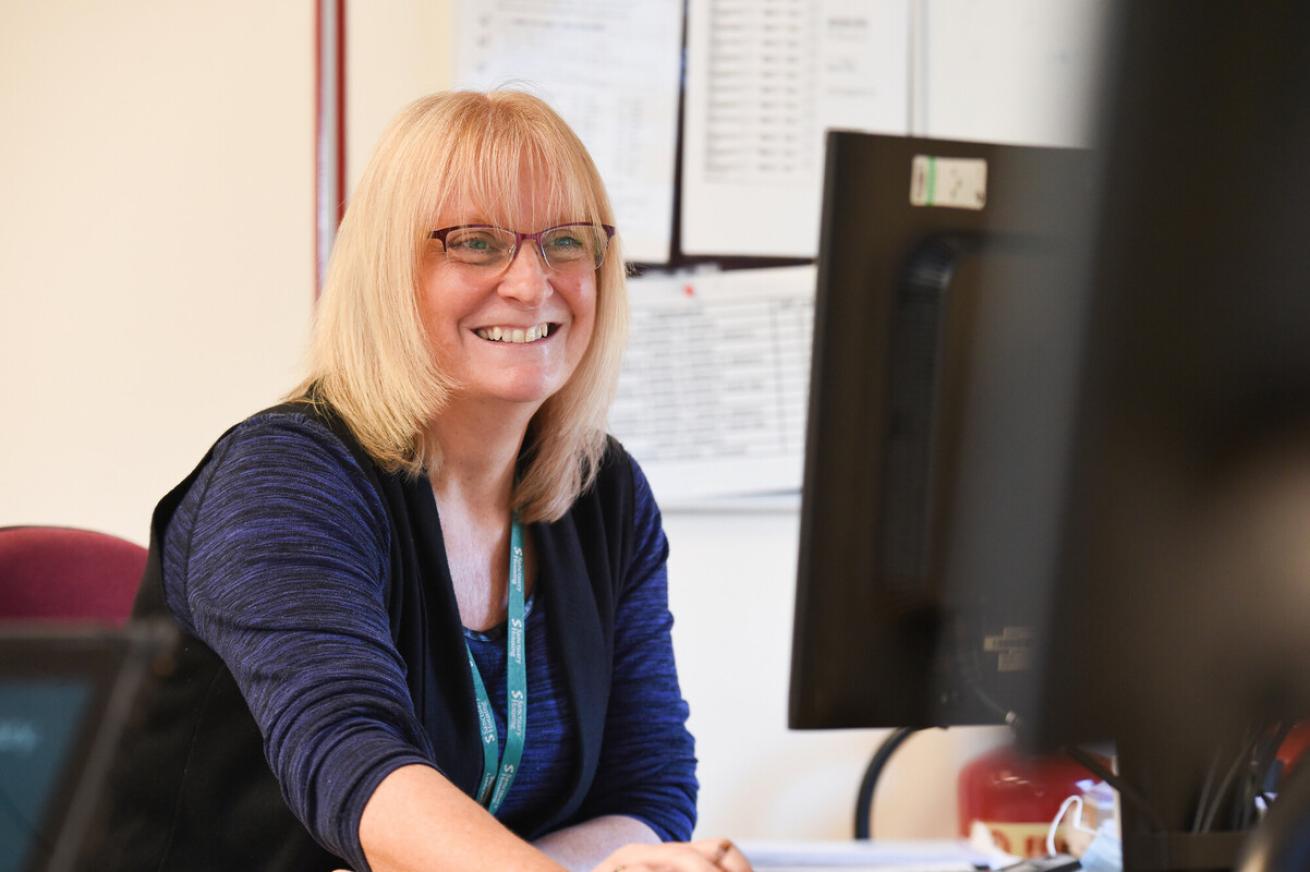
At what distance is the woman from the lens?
3.52ft

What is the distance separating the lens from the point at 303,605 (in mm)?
1091

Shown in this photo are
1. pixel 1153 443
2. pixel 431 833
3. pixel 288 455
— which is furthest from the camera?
pixel 288 455

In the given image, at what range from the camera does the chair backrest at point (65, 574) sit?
1429mm

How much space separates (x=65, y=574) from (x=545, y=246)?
611 millimetres

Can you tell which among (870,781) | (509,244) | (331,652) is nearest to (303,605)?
(331,652)

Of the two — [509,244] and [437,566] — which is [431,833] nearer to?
[437,566]

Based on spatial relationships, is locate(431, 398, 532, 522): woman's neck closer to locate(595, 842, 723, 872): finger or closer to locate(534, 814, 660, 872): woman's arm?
locate(534, 814, 660, 872): woman's arm

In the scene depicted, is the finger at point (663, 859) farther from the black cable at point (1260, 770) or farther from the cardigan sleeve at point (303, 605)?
the black cable at point (1260, 770)

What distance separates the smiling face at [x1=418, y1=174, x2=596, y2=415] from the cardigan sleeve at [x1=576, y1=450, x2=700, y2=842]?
28 centimetres

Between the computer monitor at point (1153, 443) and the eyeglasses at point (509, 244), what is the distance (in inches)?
24.4

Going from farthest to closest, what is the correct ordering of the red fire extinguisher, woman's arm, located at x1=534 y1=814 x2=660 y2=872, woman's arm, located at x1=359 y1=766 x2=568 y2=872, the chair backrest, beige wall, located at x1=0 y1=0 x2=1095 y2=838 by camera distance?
beige wall, located at x1=0 y1=0 x2=1095 y2=838 → the red fire extinguisher → the chair backrest → woman's arm, located at x1=534 y1=814 x2=660 y2=872 → woman's arm, located at x1=359 y1=766 x2=568 y2=872

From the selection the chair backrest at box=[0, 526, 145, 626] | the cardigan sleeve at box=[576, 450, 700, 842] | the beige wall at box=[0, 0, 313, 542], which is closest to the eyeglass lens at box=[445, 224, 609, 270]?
the cardigan sleeve at box=[576, 450, 700, 842]

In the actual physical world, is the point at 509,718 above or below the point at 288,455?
below

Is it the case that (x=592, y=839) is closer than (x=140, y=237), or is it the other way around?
(x=592, y=839)
